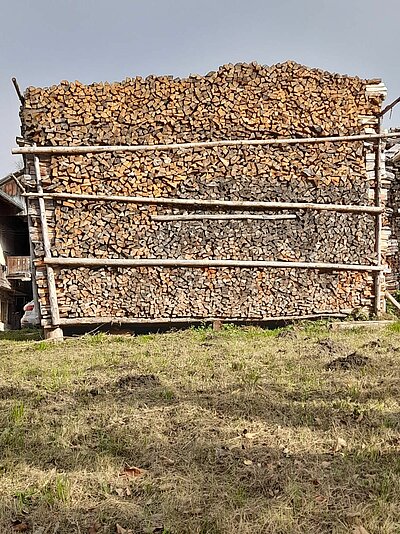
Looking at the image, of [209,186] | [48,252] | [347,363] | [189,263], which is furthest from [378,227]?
[48,252]

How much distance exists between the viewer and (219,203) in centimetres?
1048

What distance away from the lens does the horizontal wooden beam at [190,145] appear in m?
10.1

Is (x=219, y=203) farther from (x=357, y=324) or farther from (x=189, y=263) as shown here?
(x=357, y=324)

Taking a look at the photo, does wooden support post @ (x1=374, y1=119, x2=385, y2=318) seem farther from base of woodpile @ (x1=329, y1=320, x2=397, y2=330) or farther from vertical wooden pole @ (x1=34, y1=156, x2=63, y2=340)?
vertical wooden pole @ (x1=34, y1=156, x2=63, y2=340)

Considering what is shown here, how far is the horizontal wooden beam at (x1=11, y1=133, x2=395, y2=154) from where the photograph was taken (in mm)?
10102

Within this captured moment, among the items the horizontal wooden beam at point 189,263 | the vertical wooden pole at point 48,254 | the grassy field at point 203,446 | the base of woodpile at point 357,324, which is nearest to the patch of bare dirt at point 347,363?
the grassy field at point 203,446

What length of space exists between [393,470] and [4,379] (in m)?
4.77

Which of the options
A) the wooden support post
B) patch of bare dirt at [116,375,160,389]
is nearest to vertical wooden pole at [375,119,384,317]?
the wooden support post

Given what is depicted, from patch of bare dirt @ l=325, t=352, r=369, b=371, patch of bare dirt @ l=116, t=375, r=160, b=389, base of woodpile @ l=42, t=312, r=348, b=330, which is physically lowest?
base of woodpile @ l=42, t=312, r=348, b=330

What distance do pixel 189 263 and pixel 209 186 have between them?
1.65m

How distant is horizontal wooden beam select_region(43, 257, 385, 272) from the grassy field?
331 cm

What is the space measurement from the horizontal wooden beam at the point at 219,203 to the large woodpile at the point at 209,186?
122 millimetres

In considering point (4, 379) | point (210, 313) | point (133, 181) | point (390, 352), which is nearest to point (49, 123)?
point (133, 181)

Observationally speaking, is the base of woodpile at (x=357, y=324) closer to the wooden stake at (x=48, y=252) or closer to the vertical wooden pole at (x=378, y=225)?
the vertical wooden pole at (x=378, y=225)
